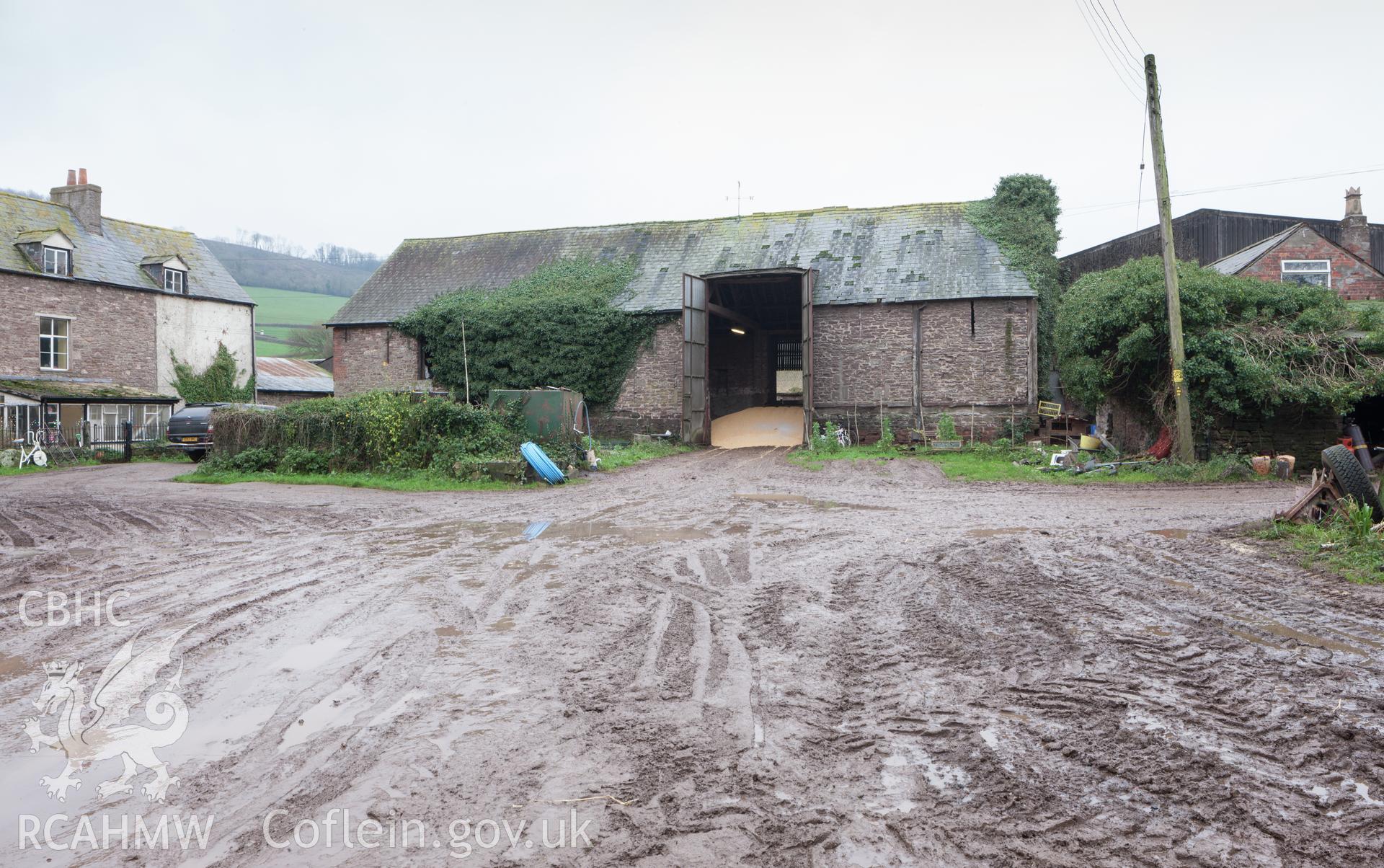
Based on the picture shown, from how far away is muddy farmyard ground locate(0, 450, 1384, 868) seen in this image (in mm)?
2750

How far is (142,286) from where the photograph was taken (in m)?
27.4

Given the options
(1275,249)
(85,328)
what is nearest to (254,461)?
(85,328)

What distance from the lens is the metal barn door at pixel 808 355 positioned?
72.6ft

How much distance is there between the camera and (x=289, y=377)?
36406 mm

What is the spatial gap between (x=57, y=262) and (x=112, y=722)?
2884 centimetres

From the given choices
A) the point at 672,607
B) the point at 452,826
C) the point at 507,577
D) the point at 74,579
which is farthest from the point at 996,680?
the point at 74,579

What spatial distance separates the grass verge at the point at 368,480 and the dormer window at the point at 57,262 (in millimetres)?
14233

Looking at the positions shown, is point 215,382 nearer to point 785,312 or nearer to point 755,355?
point 755,355

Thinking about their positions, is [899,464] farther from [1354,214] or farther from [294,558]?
[1354,214]

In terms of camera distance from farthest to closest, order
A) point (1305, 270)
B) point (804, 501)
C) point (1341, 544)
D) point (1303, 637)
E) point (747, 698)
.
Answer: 1. point (1305, 270)
2. point (804, 501)
3. point (1341, 544)
4. point (1303, 637)
5. point (747, 698)

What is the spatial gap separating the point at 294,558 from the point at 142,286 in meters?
25.6

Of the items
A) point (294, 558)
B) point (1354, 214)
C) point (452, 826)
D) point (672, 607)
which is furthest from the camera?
point (1354, 214)

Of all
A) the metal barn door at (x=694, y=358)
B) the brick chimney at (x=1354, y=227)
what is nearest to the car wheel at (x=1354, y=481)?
the metal barn door at (x=694, y=358)

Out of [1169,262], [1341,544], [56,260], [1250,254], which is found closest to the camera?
[1341,544]
